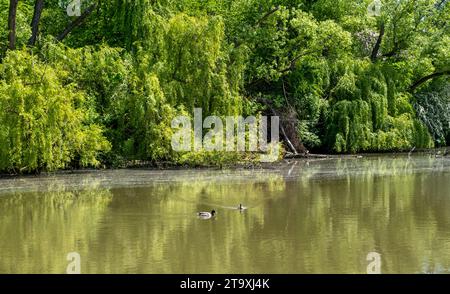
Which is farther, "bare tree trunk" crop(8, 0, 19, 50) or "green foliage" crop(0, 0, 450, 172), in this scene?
"bare tree trunk" crop(8, 0, 19, 50)

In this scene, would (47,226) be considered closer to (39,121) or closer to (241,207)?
(241,207)

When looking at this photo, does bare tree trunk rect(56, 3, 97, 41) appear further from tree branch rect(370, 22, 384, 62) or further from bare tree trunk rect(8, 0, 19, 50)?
tree branch rect(370, 22, 384, 62)

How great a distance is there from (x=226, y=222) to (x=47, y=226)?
3032mm

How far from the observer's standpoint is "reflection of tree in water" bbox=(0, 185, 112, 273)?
9.51 metres

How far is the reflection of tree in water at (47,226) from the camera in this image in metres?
9.51

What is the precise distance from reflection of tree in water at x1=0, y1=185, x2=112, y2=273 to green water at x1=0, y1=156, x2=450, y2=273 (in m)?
0.02

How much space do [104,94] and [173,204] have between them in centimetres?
943

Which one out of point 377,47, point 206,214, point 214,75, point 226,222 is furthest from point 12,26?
point 377,47

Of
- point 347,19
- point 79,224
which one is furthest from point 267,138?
point 79,224

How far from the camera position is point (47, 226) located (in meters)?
12.3

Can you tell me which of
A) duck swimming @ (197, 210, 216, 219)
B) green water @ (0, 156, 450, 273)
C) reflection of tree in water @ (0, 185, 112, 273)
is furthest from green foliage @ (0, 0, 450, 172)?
duck swimming @ (197, 210, 216, 219)

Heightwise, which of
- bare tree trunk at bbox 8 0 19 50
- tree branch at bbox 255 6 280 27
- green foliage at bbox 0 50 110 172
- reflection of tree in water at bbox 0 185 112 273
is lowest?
reflection of tree in water at bbox 0 185 112 273

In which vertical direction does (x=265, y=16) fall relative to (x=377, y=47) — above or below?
above

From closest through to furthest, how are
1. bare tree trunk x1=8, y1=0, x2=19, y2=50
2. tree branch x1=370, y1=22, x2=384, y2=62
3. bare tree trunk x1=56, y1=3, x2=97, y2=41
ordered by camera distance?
bare tree trunk x1=8, y1=0, x2=19, y2=50 → bare tree trunk x1=56, y1=3, x2=97, y2=41 → tree branch x1=370, y1=22, x2=384, y2=62
